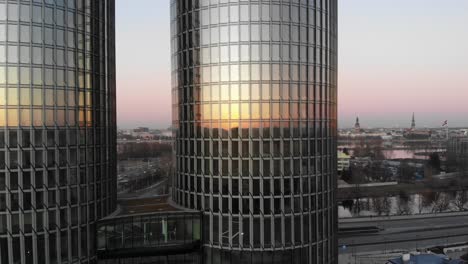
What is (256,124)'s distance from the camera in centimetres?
4119

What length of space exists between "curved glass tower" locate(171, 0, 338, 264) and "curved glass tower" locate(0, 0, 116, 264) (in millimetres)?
11418

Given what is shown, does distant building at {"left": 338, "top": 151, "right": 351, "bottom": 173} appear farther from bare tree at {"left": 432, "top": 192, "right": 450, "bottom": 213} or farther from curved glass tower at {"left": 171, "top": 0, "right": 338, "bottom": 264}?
curved glass tower at {"left": 171, "top": 0, "right": 338, "bottom": 264}

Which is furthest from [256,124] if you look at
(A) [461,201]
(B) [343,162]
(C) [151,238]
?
(B) [343,162]

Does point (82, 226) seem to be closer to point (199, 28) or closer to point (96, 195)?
point (96, 195)

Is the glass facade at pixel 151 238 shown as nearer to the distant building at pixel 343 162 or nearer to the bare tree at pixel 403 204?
the bare tree at pixel 403 204

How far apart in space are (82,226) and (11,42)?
19591 millimetres

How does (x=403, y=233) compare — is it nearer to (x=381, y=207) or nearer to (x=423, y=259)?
(x=381, y=207)

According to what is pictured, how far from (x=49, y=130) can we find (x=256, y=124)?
21.3 metres

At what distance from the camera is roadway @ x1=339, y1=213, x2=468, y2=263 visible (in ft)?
241

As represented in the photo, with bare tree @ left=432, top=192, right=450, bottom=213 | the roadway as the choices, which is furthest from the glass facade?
bare tree @ left=432, top=192, right=450, bottom=213

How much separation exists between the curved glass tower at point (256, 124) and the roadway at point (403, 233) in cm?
3179

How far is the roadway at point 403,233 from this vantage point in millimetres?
73375

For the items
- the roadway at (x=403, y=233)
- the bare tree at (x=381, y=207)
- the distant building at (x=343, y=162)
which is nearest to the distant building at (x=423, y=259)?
the roadway at (x=403, y=233)

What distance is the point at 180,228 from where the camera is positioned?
4272cm
